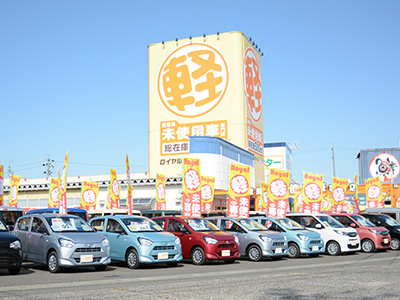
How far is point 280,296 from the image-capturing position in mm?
8961

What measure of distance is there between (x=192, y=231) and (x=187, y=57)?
52593mm

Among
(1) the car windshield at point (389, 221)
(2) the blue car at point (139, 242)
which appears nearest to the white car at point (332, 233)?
(1) the car windshield at point (389, 221)

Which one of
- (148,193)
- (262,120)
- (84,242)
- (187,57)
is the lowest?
(84,242)

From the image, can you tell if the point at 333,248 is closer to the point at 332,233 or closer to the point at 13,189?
the point at 332,233

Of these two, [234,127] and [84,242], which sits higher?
[234,127]

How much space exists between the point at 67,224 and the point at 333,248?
466 inches

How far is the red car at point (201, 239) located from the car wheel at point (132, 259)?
2.36 m

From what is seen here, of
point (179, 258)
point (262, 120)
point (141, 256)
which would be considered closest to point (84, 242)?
point (141, 256)

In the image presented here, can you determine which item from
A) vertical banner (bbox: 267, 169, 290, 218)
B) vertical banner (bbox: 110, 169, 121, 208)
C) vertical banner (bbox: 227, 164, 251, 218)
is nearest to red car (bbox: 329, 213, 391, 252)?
vertical banner (bbox: 267, 169, 290, 218)

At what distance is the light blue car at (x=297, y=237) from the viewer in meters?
19.5

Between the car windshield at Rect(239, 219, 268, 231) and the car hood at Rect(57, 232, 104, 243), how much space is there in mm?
6569

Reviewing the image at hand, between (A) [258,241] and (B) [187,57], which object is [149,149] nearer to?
(B) [187,57]

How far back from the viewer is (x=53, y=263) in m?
13.6

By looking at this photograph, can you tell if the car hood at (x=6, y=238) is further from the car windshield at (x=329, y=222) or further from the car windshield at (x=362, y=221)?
the car windshield at (x=362, y=221)
